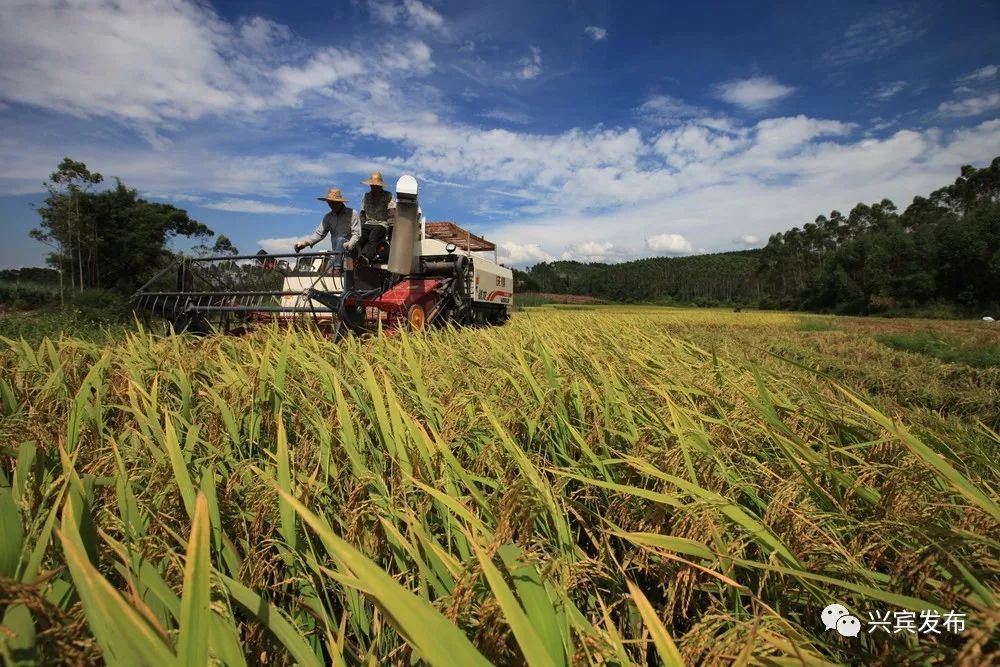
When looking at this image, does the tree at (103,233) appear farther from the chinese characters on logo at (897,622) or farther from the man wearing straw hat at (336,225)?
the chinese characters on logo at (897,622)

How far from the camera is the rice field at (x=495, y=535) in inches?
23.0

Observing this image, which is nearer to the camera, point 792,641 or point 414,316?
point 792,641

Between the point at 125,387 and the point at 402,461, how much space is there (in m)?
1.89

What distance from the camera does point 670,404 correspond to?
1392 millimetres

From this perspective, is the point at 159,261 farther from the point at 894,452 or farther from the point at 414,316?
the point at 894,452

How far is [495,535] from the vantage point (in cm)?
77

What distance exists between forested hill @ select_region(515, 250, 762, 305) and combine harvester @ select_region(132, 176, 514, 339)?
72.5 metres

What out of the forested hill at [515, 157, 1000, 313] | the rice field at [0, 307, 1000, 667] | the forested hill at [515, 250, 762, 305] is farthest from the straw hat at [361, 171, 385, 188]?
the forested hill at [515, 250, 762, 305]

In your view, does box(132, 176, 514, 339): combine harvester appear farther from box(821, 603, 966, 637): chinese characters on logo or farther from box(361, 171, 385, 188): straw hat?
box(821, 603, 966, 637): chinese characters on logo

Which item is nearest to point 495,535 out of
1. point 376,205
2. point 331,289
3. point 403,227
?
point 403,227

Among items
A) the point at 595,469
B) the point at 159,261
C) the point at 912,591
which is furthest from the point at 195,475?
the point at 159,261

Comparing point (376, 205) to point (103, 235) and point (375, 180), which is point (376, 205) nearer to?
point (375, 180)

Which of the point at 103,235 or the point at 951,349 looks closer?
the point at 951,349

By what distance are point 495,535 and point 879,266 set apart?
175 feet
